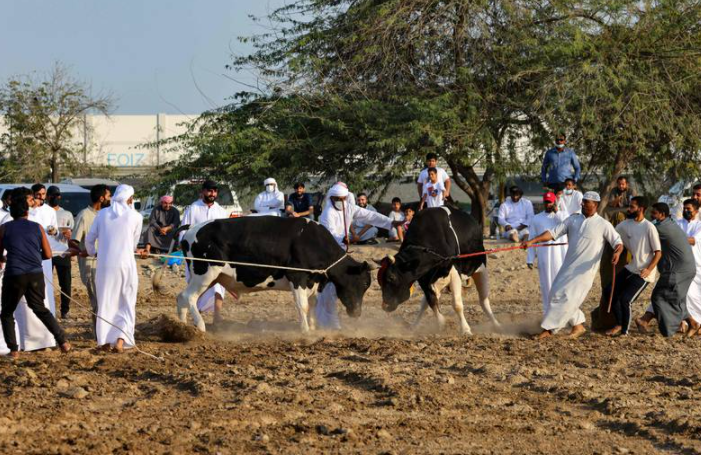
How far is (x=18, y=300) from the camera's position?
10.9 metres

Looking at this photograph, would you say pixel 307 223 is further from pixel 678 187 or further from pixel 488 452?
pixel 678 187

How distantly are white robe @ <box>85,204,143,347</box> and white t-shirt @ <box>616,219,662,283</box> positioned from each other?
17.5 feet

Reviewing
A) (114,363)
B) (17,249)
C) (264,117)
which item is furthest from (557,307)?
(264,117)

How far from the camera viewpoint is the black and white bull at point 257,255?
40.8 ft

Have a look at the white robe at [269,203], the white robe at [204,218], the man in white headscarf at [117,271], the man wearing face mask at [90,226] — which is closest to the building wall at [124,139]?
the white robe at [269,203]

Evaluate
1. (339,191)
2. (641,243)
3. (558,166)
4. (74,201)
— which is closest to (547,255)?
(641,243)

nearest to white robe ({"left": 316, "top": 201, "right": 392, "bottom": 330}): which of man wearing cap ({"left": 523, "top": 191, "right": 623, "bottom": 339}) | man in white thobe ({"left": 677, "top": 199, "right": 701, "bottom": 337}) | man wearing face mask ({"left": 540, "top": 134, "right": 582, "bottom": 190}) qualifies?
man wearing cap ({"left": 523, "top": 191, "right": 623, "bottom": 339})

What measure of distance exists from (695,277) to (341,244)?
14.0 ft

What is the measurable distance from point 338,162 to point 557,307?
9.56 m

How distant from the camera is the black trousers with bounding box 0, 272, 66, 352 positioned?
10828mm

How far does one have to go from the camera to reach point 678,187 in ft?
72.8

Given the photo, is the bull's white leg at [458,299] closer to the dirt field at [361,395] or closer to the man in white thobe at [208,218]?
the dirt field at [361,395]

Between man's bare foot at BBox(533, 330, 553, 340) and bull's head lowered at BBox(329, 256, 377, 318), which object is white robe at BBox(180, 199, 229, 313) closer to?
bull's head lowered at BBox(329, 256, 377, 318)

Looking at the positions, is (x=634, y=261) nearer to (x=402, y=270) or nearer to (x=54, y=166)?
(x=402, y=270)
